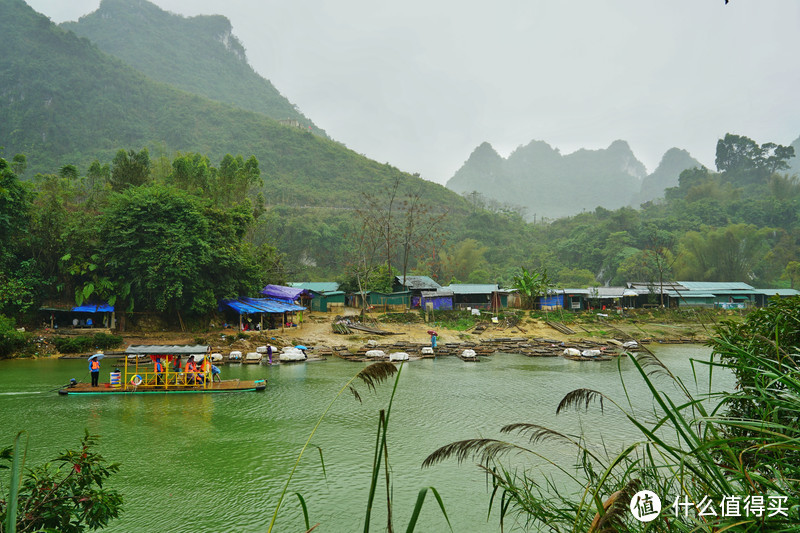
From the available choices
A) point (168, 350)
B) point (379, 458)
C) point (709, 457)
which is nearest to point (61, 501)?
point (379, 458)

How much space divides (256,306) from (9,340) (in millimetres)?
11504

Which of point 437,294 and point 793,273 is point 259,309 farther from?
point 793,273

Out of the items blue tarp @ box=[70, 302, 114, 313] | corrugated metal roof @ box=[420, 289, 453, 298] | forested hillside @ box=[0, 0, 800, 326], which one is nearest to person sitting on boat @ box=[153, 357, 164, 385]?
forested hillside @ box=[0, 0, 800, 326]

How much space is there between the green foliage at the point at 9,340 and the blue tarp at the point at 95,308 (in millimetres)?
3225

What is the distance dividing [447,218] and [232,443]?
71.4 meters

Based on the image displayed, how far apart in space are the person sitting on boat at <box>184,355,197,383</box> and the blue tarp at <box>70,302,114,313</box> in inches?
475

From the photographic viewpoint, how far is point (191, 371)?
48.7 ft

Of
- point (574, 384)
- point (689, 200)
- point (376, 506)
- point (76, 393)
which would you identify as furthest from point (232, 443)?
point (689, 200)

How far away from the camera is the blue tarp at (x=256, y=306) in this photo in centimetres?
2525

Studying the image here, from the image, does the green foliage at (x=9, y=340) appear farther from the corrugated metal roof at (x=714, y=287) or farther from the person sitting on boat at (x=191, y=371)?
the corrugated metal roof at (x=714, y=287)

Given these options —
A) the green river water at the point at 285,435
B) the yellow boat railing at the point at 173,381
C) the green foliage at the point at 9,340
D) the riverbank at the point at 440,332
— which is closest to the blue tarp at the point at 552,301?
the riverbank at the point at 440,332

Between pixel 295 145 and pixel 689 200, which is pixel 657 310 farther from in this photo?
pixel 295 145

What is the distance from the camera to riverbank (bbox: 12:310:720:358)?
23094 millimetres

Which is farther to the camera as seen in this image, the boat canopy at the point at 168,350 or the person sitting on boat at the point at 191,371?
the person sitting on boat at the point at 191,371
